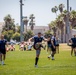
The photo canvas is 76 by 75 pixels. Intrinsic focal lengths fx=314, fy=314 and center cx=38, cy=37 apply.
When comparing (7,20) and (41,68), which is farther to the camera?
(7,20)

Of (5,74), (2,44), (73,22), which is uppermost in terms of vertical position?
(73,22)

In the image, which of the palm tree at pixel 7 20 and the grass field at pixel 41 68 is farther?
the palm tree at pixel 7 20

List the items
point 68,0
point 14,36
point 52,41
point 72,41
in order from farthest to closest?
point 14,36, point 68,0, point 72,41, point 52,41

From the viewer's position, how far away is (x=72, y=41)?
27.2 metres

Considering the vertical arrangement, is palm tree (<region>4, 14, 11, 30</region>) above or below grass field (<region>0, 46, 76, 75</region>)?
above

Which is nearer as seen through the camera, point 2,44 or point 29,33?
point 2,44

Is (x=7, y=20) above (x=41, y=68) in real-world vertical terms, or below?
above

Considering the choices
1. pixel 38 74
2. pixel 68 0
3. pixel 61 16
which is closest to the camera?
pixel 38 74

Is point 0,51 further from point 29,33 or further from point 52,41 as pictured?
point 29,33

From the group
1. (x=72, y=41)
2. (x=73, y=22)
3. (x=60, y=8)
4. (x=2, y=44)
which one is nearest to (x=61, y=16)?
(x=73, y=22)

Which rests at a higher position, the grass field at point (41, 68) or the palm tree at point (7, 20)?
the palm tree at point (7, 20)

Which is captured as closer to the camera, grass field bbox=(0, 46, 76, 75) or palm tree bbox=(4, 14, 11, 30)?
grass field bbox=(0, 46, 76, 75)

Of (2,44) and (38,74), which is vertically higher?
(2,44)

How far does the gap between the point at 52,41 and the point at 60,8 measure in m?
92.7
